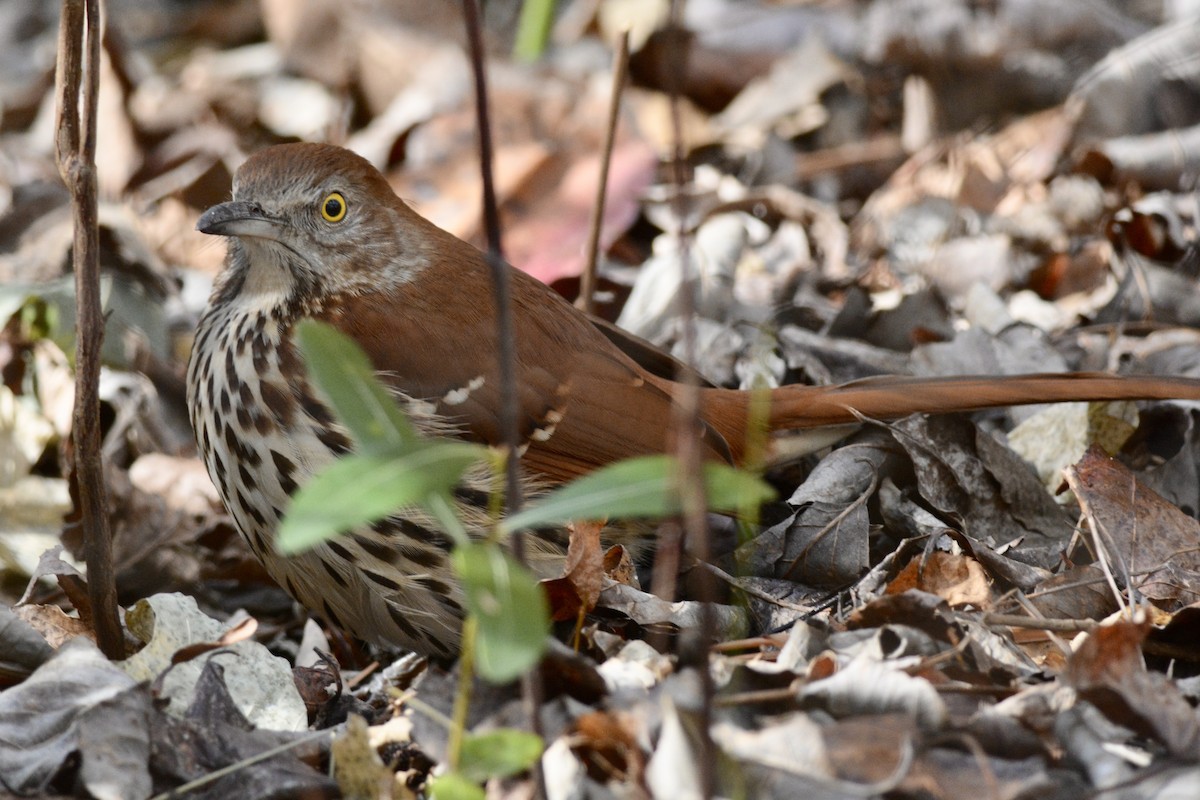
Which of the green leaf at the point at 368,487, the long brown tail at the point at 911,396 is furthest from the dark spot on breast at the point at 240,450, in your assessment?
the green leaf at the point at 368,487

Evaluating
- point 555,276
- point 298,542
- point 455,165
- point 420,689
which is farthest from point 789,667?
point 455,165

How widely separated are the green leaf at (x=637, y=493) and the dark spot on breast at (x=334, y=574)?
145 centimetres

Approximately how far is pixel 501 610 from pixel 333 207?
77.7 inches

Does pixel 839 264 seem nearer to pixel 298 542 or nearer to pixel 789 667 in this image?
pixel 789 667

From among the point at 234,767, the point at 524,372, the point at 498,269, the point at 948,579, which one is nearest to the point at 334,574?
the point at 524,372

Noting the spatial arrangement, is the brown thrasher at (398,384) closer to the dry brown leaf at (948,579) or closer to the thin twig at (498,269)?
the dry brown leaf at (948,579)

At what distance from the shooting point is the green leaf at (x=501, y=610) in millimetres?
1519

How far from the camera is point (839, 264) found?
4891mm

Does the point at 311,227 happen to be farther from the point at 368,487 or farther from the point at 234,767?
the point at 368,487

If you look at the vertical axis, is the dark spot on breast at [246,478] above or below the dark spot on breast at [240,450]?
below

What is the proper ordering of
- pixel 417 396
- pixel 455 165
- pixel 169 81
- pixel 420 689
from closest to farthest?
pixel 420 689 → pixel 417 396 → pixel 455 165 → pixel 169 81

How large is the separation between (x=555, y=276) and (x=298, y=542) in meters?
3.14

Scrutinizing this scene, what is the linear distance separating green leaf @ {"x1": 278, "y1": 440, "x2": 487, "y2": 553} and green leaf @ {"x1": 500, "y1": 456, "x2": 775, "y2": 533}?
101mm

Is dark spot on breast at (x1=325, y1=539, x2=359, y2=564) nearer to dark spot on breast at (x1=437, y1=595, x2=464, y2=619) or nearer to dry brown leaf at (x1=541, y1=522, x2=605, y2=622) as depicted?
dark spot on breast at (x1=437, y1=595, x2=464, y2=619)
